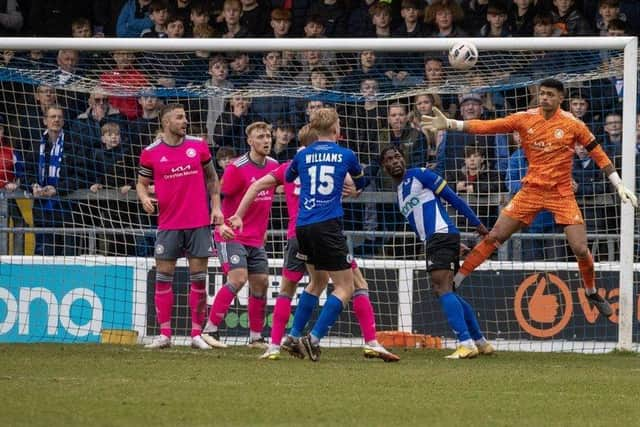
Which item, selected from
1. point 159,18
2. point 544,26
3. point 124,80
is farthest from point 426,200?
point 159,18

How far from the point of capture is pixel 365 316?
10914 millimetres

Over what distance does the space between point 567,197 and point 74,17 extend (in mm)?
8300

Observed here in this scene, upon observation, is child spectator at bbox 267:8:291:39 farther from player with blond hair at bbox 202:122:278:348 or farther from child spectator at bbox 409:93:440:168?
player with blond hair at bbox 202:122:278:348

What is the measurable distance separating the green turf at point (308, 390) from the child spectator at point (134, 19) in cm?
659

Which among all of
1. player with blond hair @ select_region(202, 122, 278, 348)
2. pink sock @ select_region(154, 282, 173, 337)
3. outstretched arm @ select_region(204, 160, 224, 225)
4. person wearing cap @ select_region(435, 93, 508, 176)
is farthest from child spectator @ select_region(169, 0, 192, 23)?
pink sock @ select_region(154, 282, 173, 337)

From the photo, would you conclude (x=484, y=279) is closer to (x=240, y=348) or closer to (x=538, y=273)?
(x=538, y=273)

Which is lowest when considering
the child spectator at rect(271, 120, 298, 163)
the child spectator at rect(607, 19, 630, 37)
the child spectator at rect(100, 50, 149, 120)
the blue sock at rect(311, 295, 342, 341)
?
the blue sock at rect(311, 295, 342, 341)

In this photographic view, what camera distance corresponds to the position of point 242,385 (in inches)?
348

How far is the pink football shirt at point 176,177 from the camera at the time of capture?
11812 mm

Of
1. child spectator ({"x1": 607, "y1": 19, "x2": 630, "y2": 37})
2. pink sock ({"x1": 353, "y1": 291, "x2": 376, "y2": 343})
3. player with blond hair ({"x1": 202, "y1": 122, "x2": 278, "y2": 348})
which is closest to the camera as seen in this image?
pink sock ({"x1": 353, "y1": 291, "x2": 376, "y2": 343})

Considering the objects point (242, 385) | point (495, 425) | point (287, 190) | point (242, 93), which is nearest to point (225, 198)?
point (287, 190)

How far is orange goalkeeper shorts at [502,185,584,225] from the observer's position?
11766 mm

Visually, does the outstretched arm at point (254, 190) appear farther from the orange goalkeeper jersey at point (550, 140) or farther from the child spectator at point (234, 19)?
the child spectator at point (234, 19)

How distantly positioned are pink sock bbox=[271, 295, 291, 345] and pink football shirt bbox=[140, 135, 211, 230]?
1.10 metres
